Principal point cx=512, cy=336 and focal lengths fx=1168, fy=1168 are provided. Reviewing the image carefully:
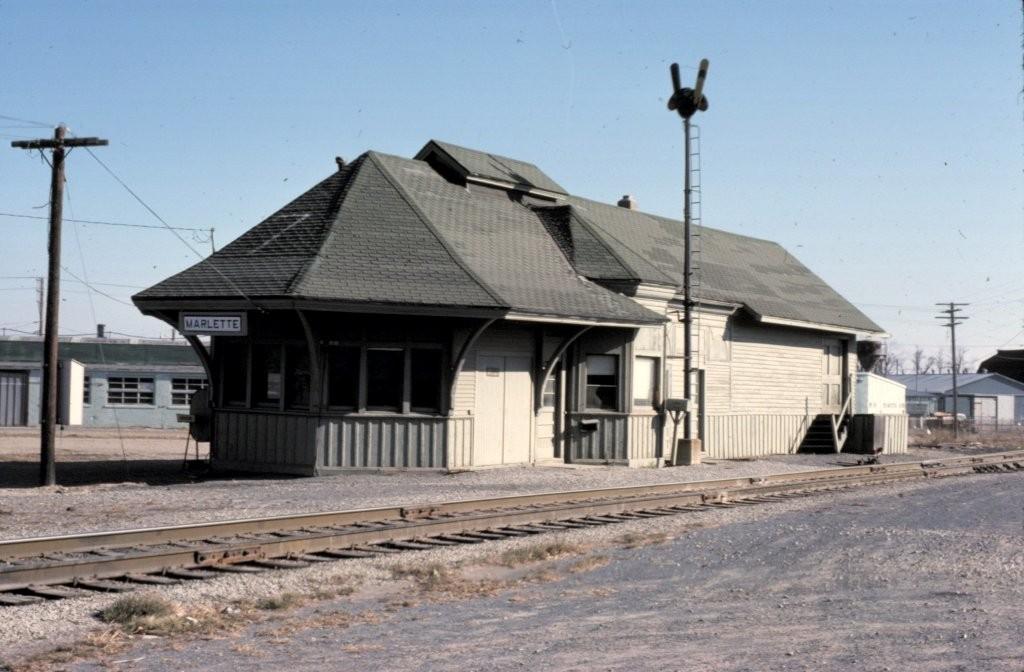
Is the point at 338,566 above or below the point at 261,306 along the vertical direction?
below

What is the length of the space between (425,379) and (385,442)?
131 centimetres

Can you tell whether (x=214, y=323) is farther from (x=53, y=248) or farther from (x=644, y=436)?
(x=644, y=436)

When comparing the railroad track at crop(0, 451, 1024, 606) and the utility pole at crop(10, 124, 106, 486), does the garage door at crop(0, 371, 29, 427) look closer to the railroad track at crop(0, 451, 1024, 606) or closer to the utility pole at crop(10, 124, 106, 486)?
the utility pole at crop(10, 124, 106, 486)

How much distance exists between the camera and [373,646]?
765 centimetres

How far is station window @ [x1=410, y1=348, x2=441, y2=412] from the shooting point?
20547 millimetres

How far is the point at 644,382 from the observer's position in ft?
81.6

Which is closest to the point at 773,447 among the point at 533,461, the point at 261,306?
the point at 533,461

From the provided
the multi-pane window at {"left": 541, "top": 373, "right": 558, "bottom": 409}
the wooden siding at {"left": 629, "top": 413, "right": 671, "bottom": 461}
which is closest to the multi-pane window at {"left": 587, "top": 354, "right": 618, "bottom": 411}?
the wooden siding at {"left": 629, "top": 413, "right": 671, "bottom": 461}

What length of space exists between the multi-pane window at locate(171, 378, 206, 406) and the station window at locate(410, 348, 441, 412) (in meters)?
29.5

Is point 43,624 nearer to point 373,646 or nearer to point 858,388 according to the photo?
point 373,646

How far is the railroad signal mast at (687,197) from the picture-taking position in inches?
987

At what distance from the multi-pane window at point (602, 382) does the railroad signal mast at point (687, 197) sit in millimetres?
1730

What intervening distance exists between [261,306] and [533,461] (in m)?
6.36

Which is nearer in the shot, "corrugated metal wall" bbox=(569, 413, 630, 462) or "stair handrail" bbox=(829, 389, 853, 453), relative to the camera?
"corrugated metal wall" bbox=(569, 413, 630, 462)
